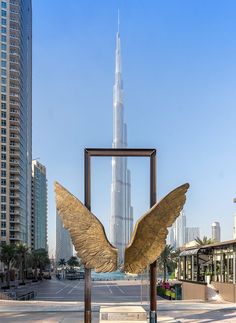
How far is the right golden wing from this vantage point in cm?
1781

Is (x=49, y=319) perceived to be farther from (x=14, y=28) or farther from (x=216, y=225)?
(x=216, y=225)

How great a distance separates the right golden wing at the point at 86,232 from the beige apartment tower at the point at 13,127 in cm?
10495

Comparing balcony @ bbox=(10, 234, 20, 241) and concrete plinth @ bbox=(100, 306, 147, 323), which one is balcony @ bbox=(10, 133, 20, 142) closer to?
balcony @ bbox=(10, 234, 20, 241)

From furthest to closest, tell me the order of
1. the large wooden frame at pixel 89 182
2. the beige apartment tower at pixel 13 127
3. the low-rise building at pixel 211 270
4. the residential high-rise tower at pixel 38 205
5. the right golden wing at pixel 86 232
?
the residential high-rise tower at pixel 38 205 < the beige apartment tower at pixel 13 127 < the low-rise building at pixel 211 270 < the large wooden frame at pixel 89 182 < the right golden wing at pixel 86 232

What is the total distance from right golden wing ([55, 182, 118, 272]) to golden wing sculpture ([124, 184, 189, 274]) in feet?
2.34

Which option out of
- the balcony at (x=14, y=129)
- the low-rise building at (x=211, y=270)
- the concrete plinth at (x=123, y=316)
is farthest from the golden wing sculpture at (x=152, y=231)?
the balcony at (x=14, y=129)

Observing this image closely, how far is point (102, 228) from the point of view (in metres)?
17.8

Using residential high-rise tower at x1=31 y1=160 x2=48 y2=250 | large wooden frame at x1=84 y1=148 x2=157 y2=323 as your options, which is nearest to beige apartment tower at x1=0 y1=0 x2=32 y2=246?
residential high-rise tower at x1=31 y1=160 x2=48 y2=250

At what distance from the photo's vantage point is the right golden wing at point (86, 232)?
58.4 feet

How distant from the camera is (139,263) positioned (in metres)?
18.4

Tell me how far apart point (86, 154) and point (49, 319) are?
25.4ft

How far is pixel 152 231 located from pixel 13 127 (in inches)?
4421

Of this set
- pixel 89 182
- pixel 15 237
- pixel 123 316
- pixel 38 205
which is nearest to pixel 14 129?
pixel 15 237

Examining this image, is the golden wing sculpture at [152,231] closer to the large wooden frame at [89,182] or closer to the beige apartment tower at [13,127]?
the large wooden frame at [89,182]
